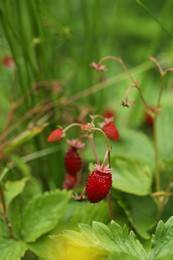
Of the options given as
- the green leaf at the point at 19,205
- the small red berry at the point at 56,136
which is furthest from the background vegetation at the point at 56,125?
the small red berry at the point at 56,136

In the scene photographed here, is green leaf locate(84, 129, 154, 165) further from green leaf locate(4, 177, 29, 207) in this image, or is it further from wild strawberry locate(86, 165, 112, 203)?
wild strawberry locate(86, 165, 112, 203)

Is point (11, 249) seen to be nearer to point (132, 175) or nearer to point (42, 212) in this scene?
point (42, 212)

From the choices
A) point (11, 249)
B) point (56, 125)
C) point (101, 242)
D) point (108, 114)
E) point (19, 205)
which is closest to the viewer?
point (101, 242)

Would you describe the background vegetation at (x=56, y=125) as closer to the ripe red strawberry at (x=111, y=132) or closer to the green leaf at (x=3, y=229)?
the green leaf at (x=3, y=229)

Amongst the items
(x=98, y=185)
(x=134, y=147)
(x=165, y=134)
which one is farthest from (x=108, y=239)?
(x=165, y=134)

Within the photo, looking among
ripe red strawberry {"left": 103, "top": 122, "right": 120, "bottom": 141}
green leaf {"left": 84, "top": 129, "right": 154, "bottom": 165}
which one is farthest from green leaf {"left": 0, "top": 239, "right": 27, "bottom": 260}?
green leaf {"left": 84, "top": 129, "right": 154, "bottom": 165}

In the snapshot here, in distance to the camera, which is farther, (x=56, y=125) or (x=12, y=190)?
(x=56, y=125)

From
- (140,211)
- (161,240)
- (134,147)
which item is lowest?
(161,240)

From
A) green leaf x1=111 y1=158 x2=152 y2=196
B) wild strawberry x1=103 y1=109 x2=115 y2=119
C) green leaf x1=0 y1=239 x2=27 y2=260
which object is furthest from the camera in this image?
wild strawberry x1=103 y1=109 x2=115 y2=119
